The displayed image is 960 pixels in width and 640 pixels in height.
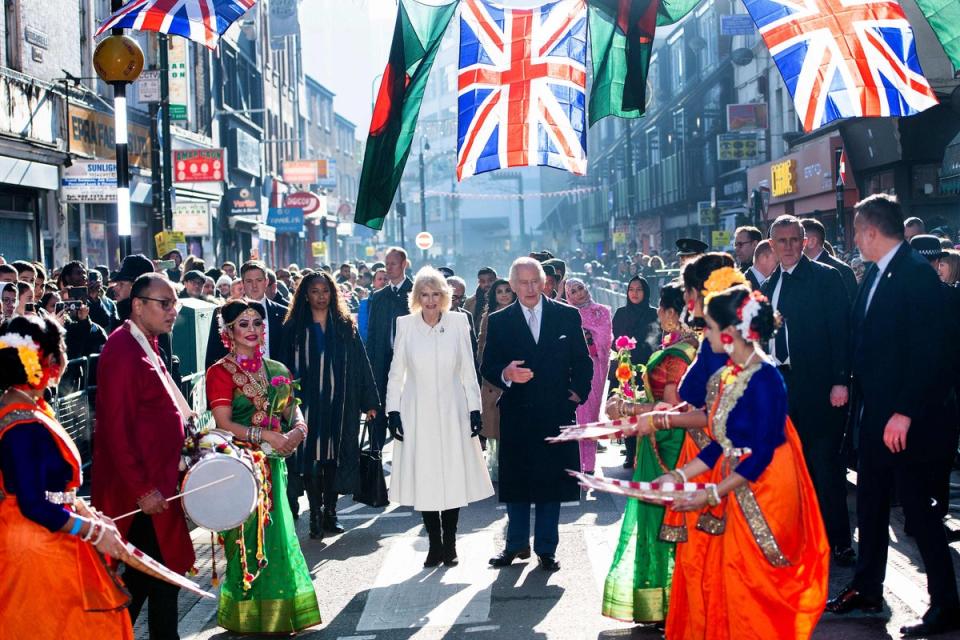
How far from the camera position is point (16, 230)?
20.8 m

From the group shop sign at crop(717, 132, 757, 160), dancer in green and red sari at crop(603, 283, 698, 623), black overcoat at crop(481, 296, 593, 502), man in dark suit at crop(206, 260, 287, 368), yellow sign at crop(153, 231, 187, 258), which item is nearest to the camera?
dancer in green and red sari at crop(603, 283, 698, 623)

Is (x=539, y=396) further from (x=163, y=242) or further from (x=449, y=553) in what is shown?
(x=163, y=242)

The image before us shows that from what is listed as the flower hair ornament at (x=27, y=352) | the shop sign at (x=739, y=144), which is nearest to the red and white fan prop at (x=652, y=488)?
the flower hair ornament at (x=27, y=352)

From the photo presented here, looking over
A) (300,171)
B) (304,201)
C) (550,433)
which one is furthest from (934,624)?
(300,171)

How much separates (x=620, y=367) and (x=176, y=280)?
11920mm

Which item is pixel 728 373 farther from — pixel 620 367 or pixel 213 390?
pixel 213 390

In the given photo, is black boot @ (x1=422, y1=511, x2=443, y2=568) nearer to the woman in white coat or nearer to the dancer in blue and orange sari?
the woman in white coat

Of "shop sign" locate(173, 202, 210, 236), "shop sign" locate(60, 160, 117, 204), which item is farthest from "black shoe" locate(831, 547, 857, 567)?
"shop sign" locate(173, 202, 210, 236)

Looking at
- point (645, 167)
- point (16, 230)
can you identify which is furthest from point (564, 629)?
point (645, 167)

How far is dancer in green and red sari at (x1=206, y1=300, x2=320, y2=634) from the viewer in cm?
636

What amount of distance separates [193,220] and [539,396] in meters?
22.8

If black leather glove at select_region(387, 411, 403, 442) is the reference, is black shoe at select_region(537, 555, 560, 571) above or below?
below

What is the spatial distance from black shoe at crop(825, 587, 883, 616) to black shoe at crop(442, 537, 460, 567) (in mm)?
2721

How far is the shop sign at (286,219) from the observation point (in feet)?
154
